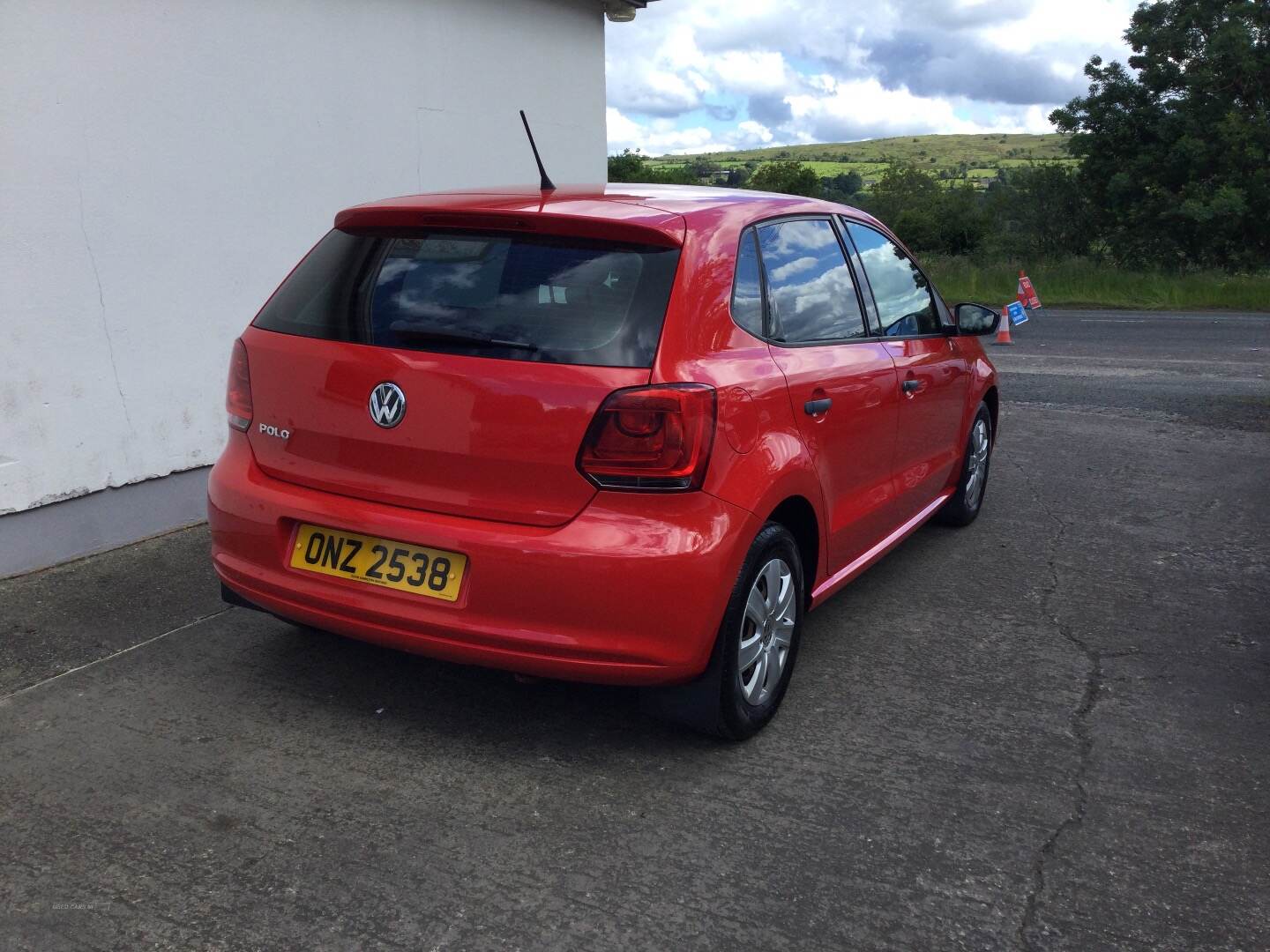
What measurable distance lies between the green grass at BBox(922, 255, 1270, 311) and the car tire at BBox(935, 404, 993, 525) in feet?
55.6

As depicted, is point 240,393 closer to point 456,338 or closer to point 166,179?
point 456,338

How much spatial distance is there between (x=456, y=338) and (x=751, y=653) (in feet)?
4.34

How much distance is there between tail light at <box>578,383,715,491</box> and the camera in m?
3.13

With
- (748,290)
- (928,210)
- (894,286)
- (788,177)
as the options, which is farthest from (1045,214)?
(748,290)

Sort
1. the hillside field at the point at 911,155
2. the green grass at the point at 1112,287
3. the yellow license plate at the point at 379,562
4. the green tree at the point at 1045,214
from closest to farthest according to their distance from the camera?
the yellow license plate at the point at 379,562 < the green grass at the point at 1112,287 < the green tree at the point at 1045,214 < the hillside field at the point at 911,155

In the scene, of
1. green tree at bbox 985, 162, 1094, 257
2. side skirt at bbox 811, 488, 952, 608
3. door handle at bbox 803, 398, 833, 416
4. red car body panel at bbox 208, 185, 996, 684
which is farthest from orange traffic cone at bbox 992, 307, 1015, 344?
green tree at bbox 985, 162, 1094, 257

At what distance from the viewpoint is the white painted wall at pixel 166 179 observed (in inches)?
197

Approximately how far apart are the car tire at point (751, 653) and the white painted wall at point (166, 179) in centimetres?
334

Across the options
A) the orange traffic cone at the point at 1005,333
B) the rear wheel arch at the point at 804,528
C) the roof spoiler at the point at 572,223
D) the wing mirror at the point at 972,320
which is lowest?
the orange traffic cone at the point at 1005,333

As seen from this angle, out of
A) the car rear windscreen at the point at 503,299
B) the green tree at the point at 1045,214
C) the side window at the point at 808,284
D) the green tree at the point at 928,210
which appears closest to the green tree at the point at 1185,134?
the green tree at the point at 1045,214

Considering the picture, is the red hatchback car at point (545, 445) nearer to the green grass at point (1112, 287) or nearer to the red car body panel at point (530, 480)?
the red car body panel at point (530, 480)

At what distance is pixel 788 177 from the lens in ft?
231

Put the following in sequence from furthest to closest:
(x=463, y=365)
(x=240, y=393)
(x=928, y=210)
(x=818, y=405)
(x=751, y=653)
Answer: (x=928, y=210) < (x=818, y=405) < (x=240, y=393) < (x=751, y=653) < (x=463, y=365)

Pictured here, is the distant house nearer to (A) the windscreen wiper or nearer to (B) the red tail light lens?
(B) the red tail light lens
